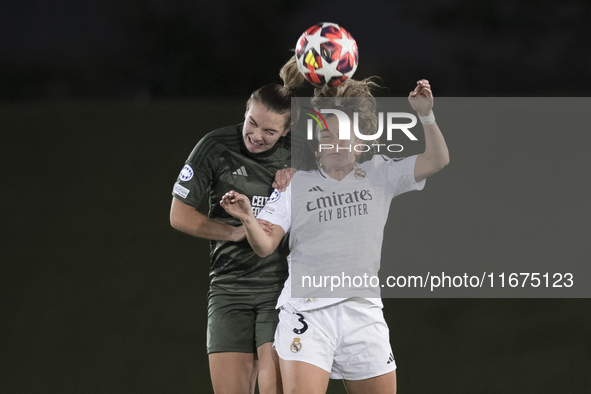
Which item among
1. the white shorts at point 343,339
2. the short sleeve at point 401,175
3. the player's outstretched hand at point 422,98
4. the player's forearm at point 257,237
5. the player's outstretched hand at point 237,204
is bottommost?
the white shorts at point 343,339

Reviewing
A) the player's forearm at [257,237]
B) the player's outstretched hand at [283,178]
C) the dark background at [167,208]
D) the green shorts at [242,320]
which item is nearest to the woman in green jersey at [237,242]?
the green shorts at [242,320]

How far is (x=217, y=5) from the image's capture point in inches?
230

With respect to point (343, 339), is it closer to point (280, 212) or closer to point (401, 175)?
point (280, 212)

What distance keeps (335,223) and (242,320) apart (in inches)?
21.4

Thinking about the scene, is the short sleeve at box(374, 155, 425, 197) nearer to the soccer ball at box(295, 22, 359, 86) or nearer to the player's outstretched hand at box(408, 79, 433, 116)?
the player's outstretched hand at box(408, 79, 433, 116)

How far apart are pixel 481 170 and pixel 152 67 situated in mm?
3035

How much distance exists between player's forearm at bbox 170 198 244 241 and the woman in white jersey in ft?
1.02

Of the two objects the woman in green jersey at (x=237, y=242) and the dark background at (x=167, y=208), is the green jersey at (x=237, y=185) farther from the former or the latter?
the dark background at (x=167, y=208)

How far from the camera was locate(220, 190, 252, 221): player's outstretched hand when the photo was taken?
5.55 feet

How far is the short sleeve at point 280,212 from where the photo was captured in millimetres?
1872

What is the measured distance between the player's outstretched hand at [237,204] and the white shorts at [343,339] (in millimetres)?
344

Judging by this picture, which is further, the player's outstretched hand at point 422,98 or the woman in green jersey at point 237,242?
the woman in green jersey at point 237,242

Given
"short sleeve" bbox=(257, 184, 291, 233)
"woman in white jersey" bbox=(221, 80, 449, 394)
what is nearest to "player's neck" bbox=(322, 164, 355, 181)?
"woman in white jersey" bbox=(221, 80, 449, 394)

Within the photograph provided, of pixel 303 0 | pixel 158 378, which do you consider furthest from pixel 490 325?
pixel 303 0
